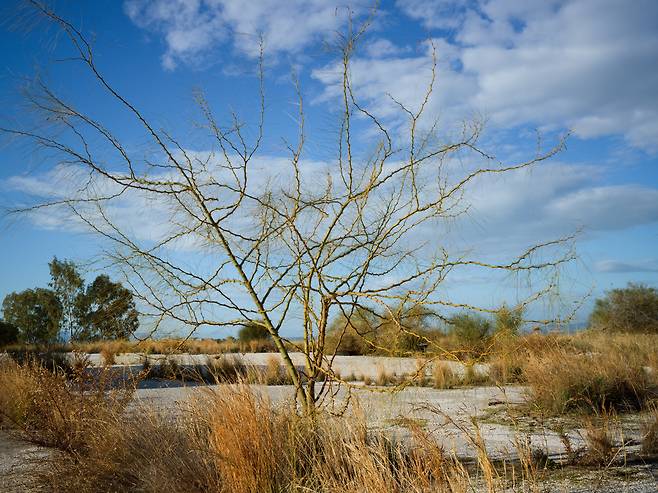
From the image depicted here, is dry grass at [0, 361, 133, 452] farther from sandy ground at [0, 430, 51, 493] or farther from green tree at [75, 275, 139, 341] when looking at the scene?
green tree at [75, 275, 139, 341]

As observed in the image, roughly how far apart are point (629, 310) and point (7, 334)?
2853 centimetres

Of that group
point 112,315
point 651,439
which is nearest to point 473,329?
point 651,439

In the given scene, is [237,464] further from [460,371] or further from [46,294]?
[46,294]

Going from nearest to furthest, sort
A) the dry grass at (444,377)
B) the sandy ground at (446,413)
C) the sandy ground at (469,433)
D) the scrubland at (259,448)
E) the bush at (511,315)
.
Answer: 1. the scrubland at (259,448)
2. the bush at (511,315)
3. the sandy ground at (469,433)
4. the sandy ground at (446,413)
5. the dry grass at (444,377)

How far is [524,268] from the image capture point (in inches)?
166

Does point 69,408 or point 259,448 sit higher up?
point 69,408

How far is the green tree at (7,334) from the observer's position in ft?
86.9

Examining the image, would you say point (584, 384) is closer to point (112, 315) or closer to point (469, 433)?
point (469, 433)

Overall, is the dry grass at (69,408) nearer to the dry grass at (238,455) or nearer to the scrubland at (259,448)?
the scrubland at (259,448)

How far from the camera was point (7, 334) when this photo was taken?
26.9 m

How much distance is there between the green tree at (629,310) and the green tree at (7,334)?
26.4m

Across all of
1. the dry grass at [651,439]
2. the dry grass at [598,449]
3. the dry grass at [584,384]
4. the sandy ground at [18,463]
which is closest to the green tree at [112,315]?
the sandy ground at [18,463]

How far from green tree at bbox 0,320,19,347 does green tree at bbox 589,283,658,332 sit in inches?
1040

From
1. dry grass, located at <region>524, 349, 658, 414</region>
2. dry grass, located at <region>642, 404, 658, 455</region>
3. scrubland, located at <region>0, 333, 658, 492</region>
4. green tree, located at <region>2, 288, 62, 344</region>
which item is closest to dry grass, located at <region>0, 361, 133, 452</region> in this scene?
scrubland, located at <region>0, 333, 658, 492</region>
